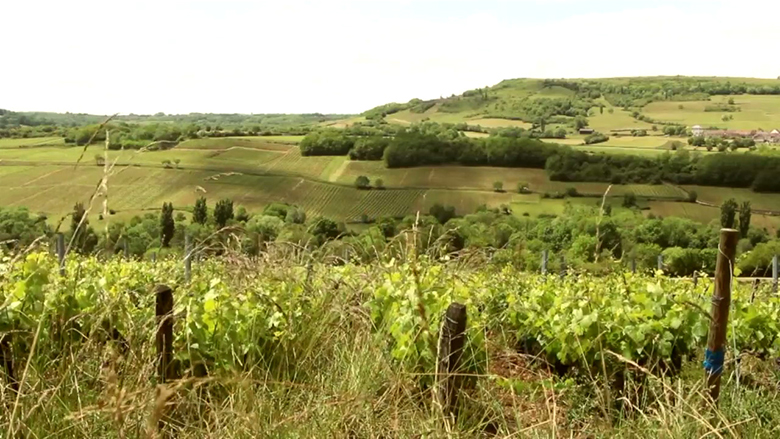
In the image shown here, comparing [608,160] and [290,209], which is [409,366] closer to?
[290,209]

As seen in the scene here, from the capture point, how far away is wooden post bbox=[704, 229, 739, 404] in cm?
355

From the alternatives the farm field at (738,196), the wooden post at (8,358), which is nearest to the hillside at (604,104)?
the farm field at (738,196)

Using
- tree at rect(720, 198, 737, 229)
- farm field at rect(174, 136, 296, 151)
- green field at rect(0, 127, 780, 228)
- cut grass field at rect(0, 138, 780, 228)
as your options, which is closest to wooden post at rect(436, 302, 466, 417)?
green field at rect(0, 127, 780, 228)

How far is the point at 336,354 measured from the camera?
388cm

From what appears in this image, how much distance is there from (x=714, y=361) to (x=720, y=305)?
315mm

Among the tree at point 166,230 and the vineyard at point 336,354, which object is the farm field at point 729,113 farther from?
the vineyard at point 336,354

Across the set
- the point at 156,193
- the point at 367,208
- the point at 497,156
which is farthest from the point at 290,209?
the point at 497,156

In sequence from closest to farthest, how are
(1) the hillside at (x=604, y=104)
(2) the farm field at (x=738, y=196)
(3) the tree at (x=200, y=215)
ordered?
(3) the tree at (x=200, y=215) → (2) the farm field at (x=738, y=196) → (1) the hillside at (x=604, y=104)

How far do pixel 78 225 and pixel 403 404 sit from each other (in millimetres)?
1765

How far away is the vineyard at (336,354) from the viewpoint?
2.77 metres

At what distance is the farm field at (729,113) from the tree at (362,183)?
261 feet

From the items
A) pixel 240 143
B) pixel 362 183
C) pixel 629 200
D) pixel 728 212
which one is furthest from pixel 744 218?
pixel 240 143

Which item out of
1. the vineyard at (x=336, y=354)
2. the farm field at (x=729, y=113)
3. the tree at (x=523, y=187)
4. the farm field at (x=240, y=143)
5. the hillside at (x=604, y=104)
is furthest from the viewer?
the hillside at (x=604, y=104)

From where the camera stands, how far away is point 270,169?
9875 cm
